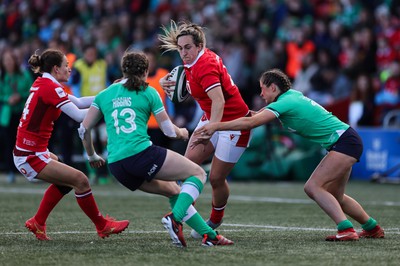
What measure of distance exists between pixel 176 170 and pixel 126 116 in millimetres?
618

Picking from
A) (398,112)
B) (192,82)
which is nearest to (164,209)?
(192,82)

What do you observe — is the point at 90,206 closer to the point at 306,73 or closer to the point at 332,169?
the point at 332,169

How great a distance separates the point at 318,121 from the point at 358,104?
9.94 metres

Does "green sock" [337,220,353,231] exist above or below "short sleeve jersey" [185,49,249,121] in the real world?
below

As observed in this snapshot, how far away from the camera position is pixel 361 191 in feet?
49.3

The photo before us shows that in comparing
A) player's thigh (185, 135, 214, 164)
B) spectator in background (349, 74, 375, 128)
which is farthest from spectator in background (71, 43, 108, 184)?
player's thigh (185, 135, 214, 164)

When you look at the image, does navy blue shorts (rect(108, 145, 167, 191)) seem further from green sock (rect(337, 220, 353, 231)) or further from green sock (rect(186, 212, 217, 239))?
green sock (rect(337, 220, 353, 231))

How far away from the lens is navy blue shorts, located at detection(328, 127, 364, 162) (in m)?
8.75

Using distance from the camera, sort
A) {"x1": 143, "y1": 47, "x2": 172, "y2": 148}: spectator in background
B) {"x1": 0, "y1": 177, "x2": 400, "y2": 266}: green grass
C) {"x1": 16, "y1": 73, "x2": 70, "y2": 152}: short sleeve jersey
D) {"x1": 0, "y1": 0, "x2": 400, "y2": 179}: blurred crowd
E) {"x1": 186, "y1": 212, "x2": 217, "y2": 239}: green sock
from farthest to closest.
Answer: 1. {"x1": 0, "y1": 0, "x2": 400, "y2": 179}: blurred crowd
2. {"x1": 143, "y1": 47, "x2": 172, "y2": 148}: spectator in background
3. {"x1": 16, "y1": 73, "x2": 70, "y2": 152}: short sleeve jersey
4. {"x1": 186, "y1": 212, "x2": 217, "y2": 239}: green sock
5. {"x1": 0, "y1": 177, "x2": 400, "y2": 266}: green grass

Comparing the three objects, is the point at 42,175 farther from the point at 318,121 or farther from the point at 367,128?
the point at 367,128

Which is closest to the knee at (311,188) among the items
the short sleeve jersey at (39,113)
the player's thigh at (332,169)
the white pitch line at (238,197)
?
the player's thigh at (332,169)

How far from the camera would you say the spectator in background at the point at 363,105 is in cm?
1827

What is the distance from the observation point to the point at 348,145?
8.76 metres

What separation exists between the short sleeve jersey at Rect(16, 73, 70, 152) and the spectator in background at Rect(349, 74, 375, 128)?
1044 cm
